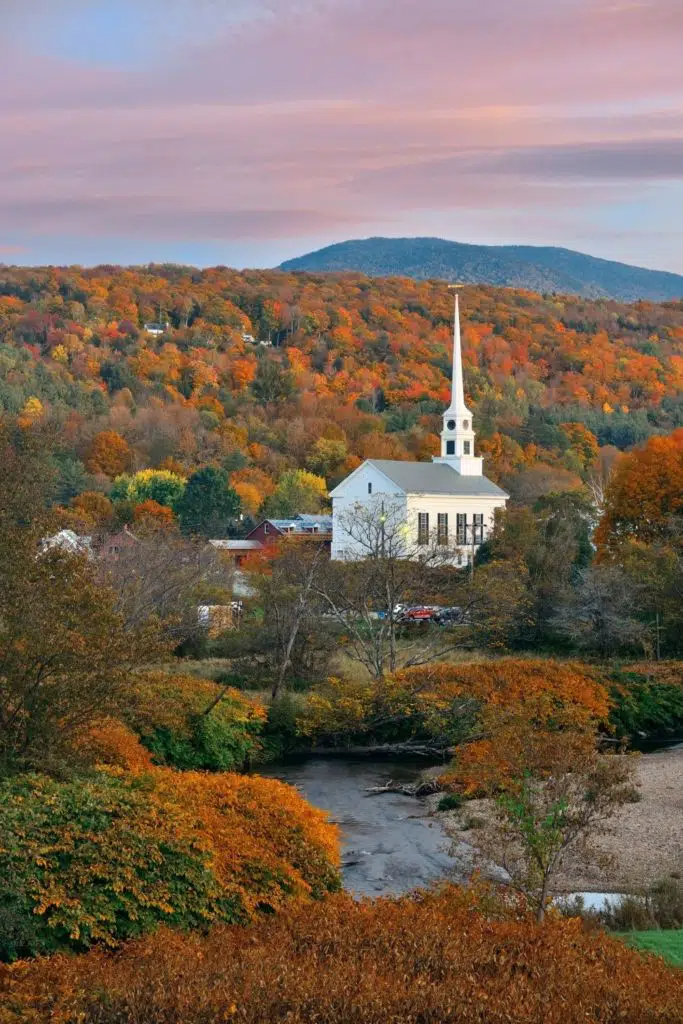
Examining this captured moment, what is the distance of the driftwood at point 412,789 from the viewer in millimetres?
31984

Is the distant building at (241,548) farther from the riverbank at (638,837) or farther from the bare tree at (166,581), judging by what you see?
the riverbank at (638,837)

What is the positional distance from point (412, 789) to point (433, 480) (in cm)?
4838

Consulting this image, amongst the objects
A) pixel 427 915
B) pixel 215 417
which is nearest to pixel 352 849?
pixel 427 915

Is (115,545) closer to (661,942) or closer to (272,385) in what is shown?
(661,942)

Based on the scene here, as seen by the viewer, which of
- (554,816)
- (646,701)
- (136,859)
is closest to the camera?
(554,816)

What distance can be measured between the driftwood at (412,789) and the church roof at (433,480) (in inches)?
1799

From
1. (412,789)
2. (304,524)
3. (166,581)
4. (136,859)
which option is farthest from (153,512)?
(136,859)

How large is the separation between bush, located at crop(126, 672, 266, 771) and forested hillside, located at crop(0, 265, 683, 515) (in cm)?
5239

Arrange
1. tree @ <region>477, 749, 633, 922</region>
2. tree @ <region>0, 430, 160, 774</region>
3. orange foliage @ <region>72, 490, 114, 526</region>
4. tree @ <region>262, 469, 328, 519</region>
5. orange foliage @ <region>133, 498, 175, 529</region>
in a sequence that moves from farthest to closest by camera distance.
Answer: tree @ <region>262, 469, 328, 519</region>, orange foliage @ <region>72, 490, 114, 526</region>, orange foliage @ <region>133, 498, 175, 529</region>, tree @ <region>0, 430, 160, 774</region>, tree @ <region>477, 749, 633, 922</region>

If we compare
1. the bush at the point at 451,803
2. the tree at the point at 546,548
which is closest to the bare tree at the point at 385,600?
the tree at the point at 546,548

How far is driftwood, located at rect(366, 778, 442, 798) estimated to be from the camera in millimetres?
31984

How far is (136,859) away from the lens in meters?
18.8

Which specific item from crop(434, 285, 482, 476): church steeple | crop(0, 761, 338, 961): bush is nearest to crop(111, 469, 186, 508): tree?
crop(434, 285, 482, 476): church steeple

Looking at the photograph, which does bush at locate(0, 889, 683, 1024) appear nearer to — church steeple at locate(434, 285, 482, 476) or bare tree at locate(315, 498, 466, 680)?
bare tree at locate(315, 498, 466, 680)
